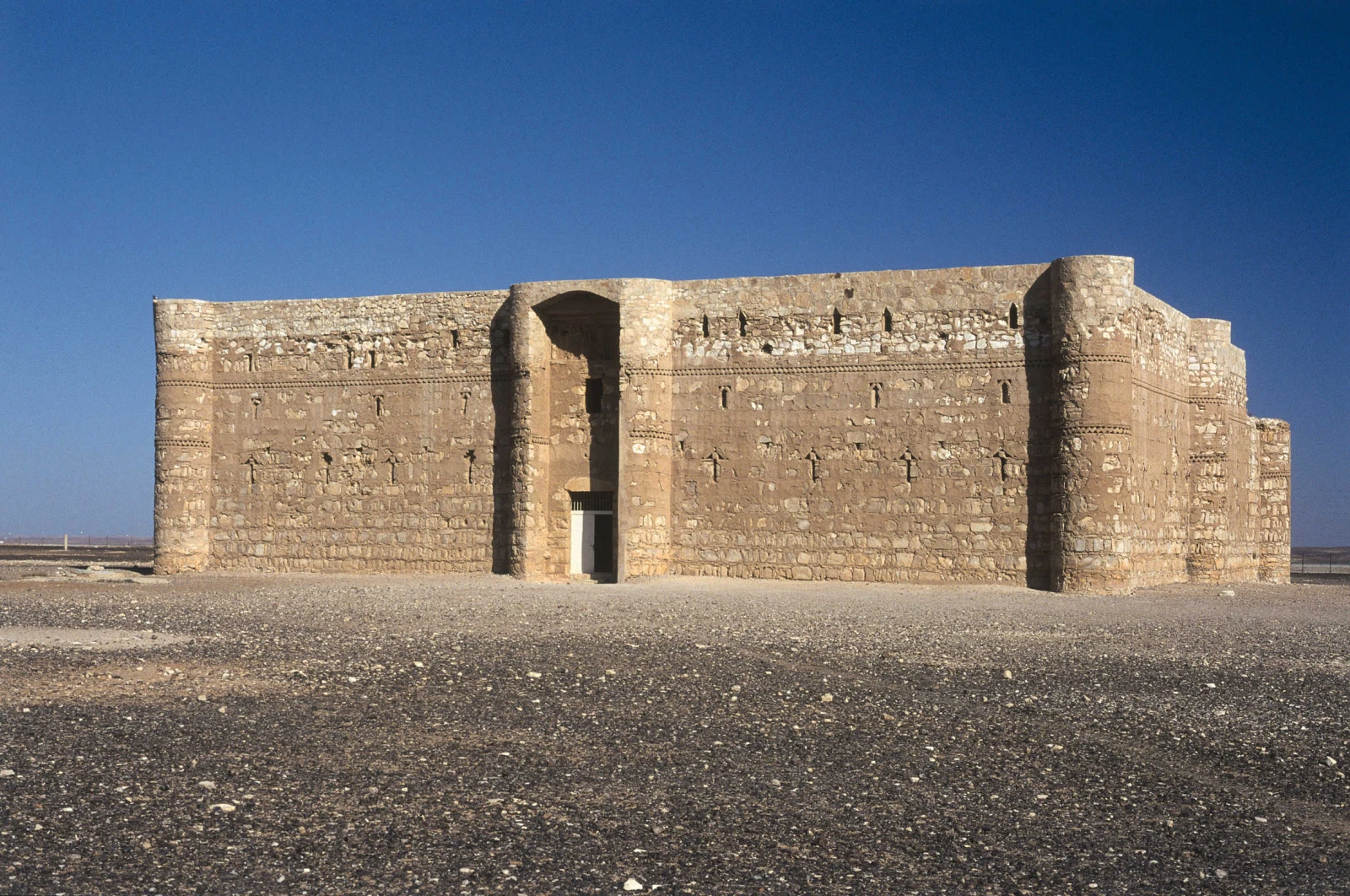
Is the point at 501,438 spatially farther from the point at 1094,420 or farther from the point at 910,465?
the point at 1094,420

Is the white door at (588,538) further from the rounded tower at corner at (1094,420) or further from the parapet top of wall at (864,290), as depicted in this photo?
the rounded tower at corner at (1094,420)

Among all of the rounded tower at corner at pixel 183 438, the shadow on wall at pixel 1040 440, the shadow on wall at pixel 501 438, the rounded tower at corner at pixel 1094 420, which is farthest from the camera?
the rounded tower at corner at pixel 183 438

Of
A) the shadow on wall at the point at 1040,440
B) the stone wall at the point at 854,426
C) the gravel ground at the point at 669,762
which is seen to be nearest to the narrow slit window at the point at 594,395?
the stone wall at the point at 854,426

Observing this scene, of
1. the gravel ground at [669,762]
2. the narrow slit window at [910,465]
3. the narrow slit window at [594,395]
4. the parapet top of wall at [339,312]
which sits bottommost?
the gravel ground at [669,762]

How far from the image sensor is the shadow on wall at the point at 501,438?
83.9ft

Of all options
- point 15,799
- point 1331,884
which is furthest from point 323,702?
point 1331,884

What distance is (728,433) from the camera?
2441 cm

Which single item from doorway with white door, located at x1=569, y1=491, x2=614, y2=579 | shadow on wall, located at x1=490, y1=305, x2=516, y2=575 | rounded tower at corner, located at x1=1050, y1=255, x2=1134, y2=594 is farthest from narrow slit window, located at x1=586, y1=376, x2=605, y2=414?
rounded tower at corner, located at x1=1050, y1=255, x2=1134, y2=594

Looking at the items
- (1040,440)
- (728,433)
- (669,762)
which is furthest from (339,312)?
(669,762)

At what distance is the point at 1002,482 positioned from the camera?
22.9 meters

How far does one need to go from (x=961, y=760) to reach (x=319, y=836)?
3.80 m

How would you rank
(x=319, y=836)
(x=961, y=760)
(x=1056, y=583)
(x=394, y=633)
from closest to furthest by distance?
(x=319, y=836) < (x=961, y=760) < (x=394, y=633) < (x=1056, y=583)

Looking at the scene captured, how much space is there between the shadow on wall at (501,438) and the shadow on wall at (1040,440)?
32.9 feet

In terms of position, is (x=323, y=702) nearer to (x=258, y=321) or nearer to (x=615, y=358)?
(x=615, y=358)
